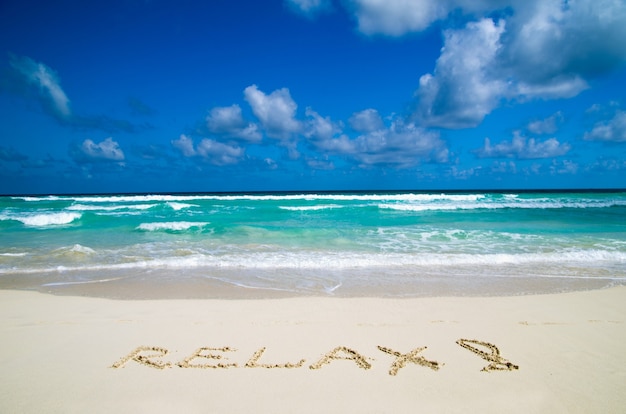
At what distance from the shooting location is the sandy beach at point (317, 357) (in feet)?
8.42

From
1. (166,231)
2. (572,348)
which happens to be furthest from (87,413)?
(166,231)

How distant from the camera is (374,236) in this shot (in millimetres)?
11781

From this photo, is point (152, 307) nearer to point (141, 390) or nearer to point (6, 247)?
point (141, 390)

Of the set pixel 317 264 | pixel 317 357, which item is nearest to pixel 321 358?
pixel 317 357

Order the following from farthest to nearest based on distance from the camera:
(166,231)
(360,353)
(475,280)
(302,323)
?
(166,231) < (475,280) < (302,323) < (360,353)

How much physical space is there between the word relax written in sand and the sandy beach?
0.06 ft

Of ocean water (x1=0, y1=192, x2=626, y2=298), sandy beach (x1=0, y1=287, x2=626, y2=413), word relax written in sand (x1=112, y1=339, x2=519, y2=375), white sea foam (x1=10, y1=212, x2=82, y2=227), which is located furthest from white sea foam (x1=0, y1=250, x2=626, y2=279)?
white sea foam (x1=10, y1=212, x2=82, y2=227)

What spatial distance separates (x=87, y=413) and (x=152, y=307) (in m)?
2.40

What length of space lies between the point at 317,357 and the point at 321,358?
0.04m

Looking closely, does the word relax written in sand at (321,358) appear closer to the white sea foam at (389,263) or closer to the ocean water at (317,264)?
the ocean water at (317,264)

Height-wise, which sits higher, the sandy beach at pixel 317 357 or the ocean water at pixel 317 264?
the sandy beach at pixel 317 357

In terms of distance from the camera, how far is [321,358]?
10.4 feet

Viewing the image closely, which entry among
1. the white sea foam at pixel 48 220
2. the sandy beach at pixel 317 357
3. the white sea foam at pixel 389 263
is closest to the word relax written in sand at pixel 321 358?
the sandy beach at pixel 317 357

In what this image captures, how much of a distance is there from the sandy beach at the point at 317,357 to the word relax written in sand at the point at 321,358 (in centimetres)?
2
